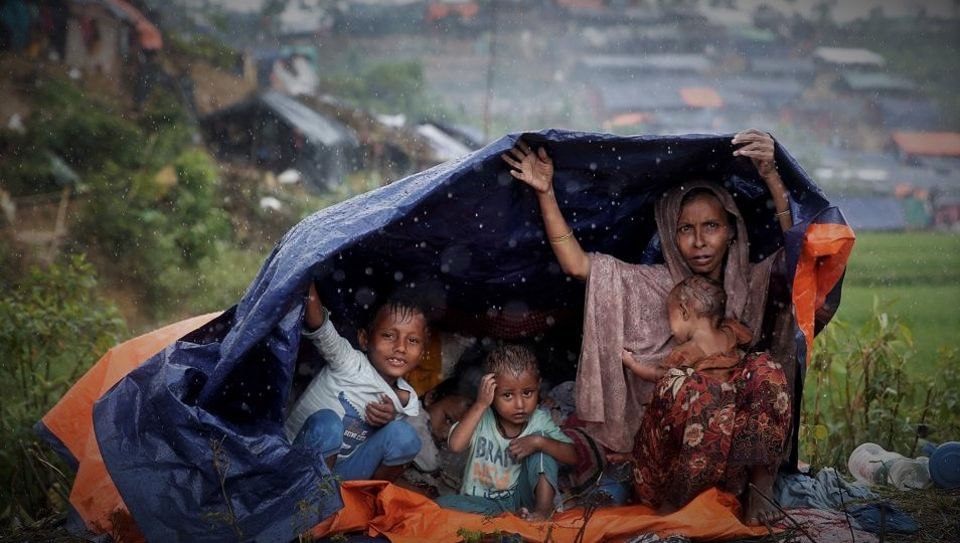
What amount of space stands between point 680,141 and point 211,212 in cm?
662

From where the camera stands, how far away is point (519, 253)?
4.23 meters

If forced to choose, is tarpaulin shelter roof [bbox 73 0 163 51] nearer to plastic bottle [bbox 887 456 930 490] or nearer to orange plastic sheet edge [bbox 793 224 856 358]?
orange plastic sheet edge [bbox 793 224 856 358]

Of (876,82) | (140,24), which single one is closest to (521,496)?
(140,24)

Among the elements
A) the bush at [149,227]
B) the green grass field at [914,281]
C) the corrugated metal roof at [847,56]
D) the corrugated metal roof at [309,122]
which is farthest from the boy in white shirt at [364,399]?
the corrugated metal roof at [847,56]

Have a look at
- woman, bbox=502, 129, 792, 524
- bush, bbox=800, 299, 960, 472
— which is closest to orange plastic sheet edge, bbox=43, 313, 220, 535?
woman, bbox=502, 129, 792, 524

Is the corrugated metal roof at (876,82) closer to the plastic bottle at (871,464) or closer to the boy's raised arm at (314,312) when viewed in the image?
the plastic bottle at (871,464)

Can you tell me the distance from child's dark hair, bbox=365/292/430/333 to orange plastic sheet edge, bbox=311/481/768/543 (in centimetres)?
72

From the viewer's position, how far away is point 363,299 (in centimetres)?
420

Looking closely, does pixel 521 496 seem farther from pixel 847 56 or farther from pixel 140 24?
pixel 847 56

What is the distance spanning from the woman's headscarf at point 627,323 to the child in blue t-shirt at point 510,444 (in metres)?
0.21

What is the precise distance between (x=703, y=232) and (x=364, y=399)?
1.55 metres

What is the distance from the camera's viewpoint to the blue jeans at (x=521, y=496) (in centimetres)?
380

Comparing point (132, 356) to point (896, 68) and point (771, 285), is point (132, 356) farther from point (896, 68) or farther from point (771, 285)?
point (896, 68)

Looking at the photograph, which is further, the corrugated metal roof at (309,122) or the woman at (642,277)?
the corrugated metal roof at (309,122)
